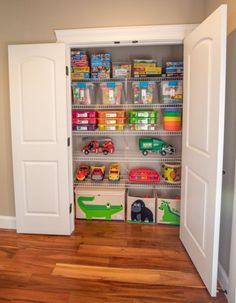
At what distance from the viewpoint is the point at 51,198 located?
2.77m

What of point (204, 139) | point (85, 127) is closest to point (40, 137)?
point (85, 127)

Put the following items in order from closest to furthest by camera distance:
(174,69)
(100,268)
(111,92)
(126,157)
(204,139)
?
1. (204,139)
2. (100,268)
3. (174,69)
4. (111,92)
5. (126,157)

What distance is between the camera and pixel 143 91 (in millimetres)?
2963

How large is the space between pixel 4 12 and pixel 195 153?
241 cm

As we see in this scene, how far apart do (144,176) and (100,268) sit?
4.01 feet

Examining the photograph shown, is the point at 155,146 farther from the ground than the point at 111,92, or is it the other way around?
the point at 111,92

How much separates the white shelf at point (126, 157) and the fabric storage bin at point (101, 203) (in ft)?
1.26

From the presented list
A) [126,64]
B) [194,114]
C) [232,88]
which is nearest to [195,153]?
[194,114]

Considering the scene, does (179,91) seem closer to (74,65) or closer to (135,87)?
(135,87)

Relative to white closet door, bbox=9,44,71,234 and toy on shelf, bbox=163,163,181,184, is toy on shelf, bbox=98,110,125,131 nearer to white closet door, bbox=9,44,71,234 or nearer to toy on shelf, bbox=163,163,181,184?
white closet door, bbox=9,44,71,234

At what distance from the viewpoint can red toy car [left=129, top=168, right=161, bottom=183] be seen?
10.2ft

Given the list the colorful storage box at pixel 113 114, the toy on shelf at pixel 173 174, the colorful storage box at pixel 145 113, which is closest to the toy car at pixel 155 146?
the toy on shelf at pixel 173 174

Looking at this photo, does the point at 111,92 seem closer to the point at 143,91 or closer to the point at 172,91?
the point at 143,91

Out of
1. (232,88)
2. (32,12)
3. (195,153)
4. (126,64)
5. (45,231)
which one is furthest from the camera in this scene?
(126,64)
